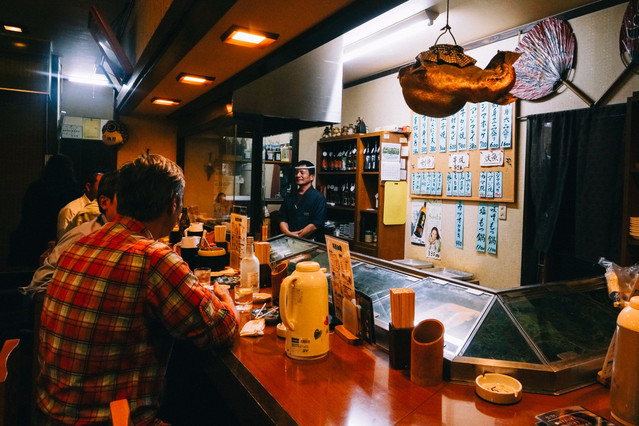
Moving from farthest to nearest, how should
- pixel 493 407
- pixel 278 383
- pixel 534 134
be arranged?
pixel 534 134
pixel 278 383
pixel 493 407

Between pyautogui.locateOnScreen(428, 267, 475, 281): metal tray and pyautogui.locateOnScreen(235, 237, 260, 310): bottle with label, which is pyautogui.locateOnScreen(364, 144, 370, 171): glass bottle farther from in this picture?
pyautogui.locateOnScreen(235, 237, 260, 310): bottle with label

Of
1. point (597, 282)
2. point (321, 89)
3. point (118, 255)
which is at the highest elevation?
point (321, 89)

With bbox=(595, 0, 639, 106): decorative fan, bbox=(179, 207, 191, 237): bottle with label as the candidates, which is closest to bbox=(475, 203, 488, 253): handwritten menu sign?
bbox=(595, 0, 639, 106): decorative fan

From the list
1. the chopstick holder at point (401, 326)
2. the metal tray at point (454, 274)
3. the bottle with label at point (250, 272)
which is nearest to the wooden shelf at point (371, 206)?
the metal tray at point (454, 274)

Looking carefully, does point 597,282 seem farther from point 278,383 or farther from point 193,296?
point 193,296

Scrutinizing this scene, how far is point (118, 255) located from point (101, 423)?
0.57 m

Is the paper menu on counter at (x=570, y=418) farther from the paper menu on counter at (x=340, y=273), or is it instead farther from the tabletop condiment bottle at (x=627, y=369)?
the paper menu on counter at (x=340, y=273)

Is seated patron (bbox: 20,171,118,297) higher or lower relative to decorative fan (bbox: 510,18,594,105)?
A: lower

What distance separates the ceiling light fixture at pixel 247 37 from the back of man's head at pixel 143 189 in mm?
1056

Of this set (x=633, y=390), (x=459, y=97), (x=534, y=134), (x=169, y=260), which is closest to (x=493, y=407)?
(x=633, y=390)

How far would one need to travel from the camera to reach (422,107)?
7.18 feet

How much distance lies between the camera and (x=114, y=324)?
1.41 m

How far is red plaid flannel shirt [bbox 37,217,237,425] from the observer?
1.39 meters

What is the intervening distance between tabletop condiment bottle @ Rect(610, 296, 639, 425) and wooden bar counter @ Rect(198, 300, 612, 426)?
69 mm
